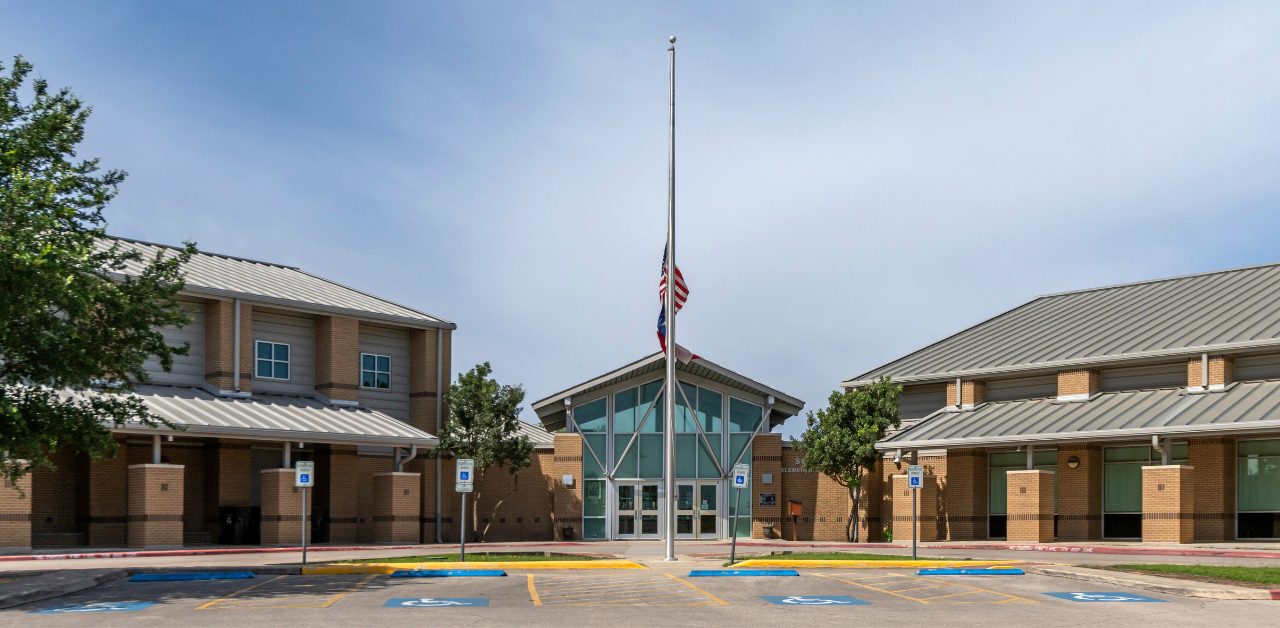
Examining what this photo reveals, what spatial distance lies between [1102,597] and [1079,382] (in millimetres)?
18422

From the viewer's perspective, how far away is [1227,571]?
20.1 meters

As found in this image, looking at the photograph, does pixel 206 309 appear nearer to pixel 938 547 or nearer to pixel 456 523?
pixel 456 523

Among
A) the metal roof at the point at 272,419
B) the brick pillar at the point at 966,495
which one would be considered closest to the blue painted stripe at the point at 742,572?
the brick pillar at the point at 966,495

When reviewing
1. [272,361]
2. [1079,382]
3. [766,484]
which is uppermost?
[272,361]

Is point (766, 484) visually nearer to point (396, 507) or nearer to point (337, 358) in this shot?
point (396, 507)

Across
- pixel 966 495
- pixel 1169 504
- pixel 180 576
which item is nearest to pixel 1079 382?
pixel 966 495

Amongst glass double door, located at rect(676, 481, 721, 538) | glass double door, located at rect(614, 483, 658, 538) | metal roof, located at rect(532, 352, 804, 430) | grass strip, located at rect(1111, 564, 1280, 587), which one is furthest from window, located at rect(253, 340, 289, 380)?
grass strip, located at rect(1111, 564, 1280, 587)

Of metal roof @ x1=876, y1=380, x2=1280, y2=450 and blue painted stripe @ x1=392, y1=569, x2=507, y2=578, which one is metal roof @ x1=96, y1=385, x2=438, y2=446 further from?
metal roof @ x1=876, y1=380, x2=1280, y2=450

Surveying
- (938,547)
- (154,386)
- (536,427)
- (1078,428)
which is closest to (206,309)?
(154,386)

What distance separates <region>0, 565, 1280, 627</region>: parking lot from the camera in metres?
14.4

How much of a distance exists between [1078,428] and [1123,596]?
14.8 m

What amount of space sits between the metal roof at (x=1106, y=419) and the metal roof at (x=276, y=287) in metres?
17.5

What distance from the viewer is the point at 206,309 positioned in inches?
1383

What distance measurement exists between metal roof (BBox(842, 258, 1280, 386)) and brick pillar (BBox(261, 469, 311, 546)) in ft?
64.0
